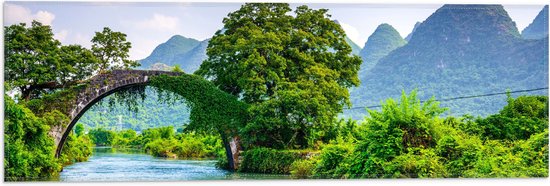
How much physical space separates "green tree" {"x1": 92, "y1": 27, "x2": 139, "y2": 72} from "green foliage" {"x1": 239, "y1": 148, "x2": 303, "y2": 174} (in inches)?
102

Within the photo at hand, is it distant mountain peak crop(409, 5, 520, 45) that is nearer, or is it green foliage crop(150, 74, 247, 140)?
distant mountain peak crop(409, 5, 520, 45)

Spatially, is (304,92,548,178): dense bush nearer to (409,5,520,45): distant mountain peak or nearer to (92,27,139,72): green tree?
(409,5,520,45): distant mountain peak

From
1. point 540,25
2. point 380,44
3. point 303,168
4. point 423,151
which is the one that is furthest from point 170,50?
point 540,25

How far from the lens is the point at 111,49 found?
12.8 meters

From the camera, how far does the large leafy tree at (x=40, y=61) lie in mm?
10891

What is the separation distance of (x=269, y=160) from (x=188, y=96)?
1.79 meters

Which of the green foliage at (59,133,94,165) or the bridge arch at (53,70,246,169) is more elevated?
the bridge arch at (53,70,246,169)

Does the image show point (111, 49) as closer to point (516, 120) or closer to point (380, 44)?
point (380, 44)

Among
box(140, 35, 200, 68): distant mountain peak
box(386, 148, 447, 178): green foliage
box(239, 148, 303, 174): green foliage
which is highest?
box(140, 35, 200, 68): distant mountain peak

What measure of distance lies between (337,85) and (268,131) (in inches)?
59.4

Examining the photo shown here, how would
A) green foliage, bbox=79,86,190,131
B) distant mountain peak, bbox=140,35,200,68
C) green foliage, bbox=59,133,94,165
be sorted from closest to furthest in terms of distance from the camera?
distant mountain peak, bbox=140,35,200,68 < green foliage, bbox=79,86,190,131 < green foliage, bbox=59,133,94,165

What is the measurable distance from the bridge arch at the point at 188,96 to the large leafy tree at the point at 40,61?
0.38m

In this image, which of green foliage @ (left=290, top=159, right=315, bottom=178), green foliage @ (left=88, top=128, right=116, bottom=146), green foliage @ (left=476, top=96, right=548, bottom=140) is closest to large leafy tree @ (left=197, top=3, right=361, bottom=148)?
green foliage @ (left=290, top=159, right=315, bottom=178)

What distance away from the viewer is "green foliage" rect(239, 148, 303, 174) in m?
13.9
